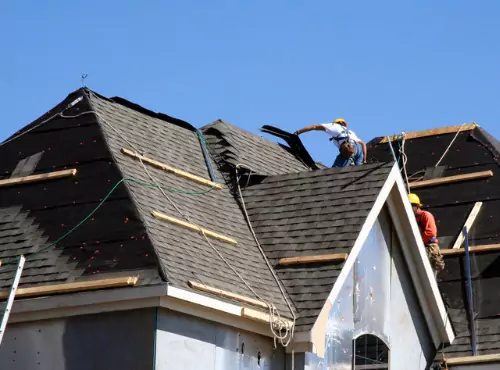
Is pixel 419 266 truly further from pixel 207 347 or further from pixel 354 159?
pixel 207 347

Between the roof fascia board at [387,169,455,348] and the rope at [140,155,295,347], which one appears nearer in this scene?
the rope at [140,155,295,347]

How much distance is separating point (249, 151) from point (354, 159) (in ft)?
6.81

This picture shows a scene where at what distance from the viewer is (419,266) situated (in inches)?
745

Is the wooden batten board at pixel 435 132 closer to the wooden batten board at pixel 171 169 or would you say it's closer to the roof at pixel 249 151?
the roof at pixel 249 151

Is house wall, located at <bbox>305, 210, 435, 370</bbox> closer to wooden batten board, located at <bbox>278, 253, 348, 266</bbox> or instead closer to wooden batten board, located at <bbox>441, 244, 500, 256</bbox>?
wooden batten board, located at <bbox>278, 253, 348, 266</bbox>

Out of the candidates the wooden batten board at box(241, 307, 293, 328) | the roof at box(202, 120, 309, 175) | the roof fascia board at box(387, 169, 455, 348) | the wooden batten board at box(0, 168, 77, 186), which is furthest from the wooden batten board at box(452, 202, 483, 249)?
the wooden batten board at box(0, 168, 77, 186)

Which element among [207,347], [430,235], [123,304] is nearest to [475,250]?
[430,235]

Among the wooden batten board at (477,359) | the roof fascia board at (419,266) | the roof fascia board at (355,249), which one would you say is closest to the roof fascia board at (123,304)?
the roof fascia board at (355,249)

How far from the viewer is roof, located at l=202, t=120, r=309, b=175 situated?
66.0ft

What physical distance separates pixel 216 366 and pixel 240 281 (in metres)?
1.38

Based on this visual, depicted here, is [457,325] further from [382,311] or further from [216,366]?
[216,366]

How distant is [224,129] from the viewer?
829 inches

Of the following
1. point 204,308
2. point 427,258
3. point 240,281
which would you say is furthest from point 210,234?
point 427,258

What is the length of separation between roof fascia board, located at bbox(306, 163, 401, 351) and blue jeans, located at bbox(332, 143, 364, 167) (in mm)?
3171
